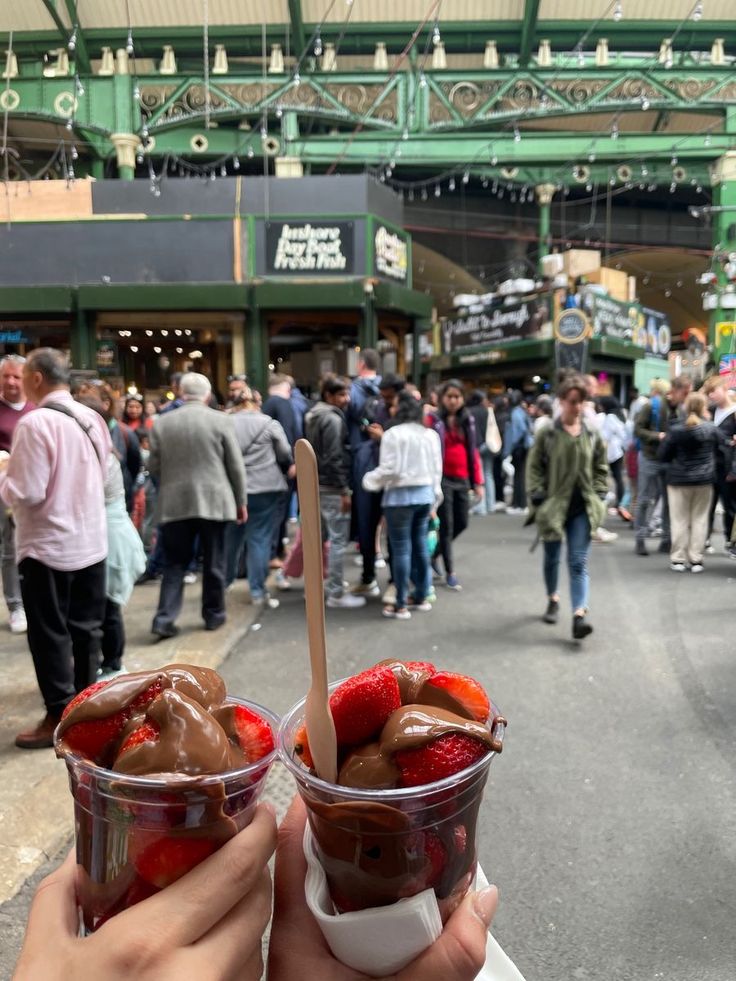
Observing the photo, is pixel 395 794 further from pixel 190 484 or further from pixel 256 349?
pixel 256 349

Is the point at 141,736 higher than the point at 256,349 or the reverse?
the reverse

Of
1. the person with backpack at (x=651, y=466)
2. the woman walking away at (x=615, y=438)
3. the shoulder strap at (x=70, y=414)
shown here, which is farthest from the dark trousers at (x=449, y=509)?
the shoulder strap at (x=70, y=414)

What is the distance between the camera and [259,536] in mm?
6336

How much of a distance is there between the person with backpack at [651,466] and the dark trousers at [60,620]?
650 cm

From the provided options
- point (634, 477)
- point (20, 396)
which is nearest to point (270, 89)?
point (634, 477)

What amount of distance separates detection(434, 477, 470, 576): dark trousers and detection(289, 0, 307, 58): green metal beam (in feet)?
39.5

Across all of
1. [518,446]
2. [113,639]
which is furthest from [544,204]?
[113,639]

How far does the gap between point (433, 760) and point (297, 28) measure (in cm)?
1753

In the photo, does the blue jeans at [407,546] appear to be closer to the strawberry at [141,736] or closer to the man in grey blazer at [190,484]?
the man in grey blazer at [190,484]

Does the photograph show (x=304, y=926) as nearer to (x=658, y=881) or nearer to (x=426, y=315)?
(x=658, y=881)

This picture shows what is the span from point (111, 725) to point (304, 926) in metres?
0.36

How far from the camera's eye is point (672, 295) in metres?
28.5

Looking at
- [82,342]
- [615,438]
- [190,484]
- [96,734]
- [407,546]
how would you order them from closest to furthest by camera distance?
[96,734]
[190,484]
[407,546]
[615,438]
[82,342]

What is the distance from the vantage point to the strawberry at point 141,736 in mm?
891
